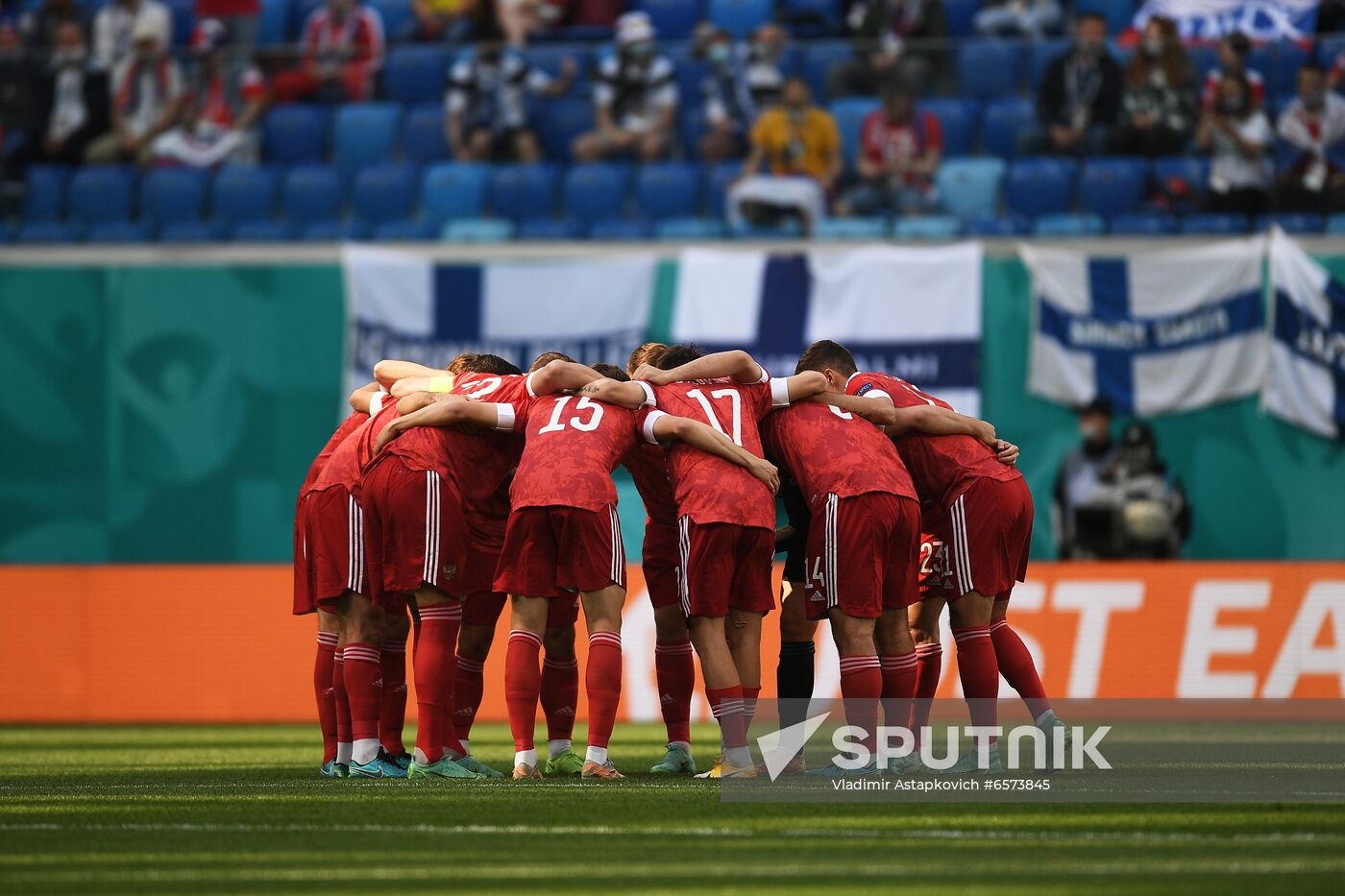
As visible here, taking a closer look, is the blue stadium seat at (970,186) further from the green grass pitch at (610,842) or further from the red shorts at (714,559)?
the green grass pitch at (610,842)

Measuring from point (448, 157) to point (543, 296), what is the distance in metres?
1.88

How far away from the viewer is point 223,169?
60.3ft

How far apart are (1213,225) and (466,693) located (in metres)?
9.78

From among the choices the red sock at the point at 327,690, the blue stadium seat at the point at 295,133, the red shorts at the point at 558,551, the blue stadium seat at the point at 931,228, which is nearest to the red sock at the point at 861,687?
the red shorts at the point at 558,551

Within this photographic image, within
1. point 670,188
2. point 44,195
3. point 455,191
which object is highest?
point 670,188

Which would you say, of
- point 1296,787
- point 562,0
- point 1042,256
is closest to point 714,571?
point 1296,787

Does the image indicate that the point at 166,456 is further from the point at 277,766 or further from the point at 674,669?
the point at 674,669

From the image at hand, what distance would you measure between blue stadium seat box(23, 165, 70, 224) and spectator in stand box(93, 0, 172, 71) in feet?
5.20

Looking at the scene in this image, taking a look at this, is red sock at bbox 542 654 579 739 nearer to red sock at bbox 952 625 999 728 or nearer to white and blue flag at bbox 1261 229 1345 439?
red sock at bbox 952 625 999 728

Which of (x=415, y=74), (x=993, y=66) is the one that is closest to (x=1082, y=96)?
(x=993, y=66)

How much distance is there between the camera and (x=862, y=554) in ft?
28.8

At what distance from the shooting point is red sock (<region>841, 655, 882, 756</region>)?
8.72 metres

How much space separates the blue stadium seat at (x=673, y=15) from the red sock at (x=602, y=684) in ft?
37.6

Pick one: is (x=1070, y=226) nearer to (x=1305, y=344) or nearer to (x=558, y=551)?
(x=1305, y=344)
